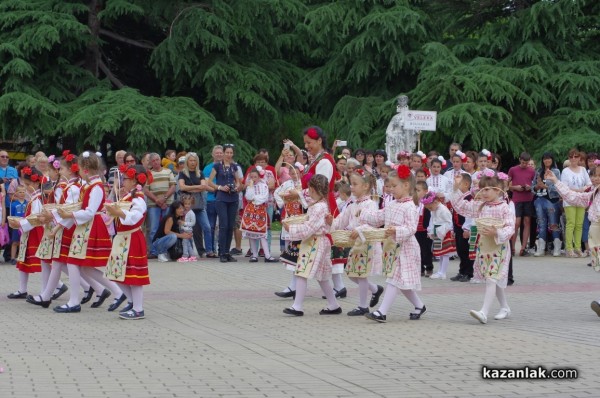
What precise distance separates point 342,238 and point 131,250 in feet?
7.45

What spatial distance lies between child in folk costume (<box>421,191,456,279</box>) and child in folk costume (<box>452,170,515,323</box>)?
13.9 feet

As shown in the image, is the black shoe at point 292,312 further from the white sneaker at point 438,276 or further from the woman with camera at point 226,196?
the woman with camera at point 226,196

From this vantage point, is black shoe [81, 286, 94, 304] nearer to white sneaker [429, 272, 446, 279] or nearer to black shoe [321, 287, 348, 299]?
black shoe [321, 287, 348, 299]

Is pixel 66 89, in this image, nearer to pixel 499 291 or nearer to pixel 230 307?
pixel 230 307

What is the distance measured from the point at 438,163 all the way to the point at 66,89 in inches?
565

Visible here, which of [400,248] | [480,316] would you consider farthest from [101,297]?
[480,316]

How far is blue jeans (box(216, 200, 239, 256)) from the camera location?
19.1m

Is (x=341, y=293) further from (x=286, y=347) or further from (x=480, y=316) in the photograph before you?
(x=286, y=347)

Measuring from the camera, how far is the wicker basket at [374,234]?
1128 centimetres

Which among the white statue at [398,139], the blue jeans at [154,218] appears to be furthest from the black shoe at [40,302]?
the white statue at [398,139]

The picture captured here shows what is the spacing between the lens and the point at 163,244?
19.0 m

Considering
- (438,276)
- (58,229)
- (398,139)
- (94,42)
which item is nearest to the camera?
(58,229)

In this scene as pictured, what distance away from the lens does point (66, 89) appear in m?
28.9

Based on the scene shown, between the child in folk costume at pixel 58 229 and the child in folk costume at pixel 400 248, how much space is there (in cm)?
368
